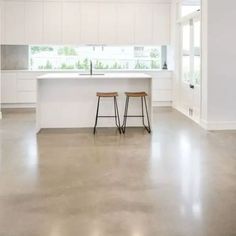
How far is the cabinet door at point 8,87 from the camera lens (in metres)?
9.29

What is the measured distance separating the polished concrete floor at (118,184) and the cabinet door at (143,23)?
13.6 ft

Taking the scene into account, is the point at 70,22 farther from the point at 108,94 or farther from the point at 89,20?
the point at 108,94

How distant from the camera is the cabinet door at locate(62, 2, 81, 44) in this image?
945 cm

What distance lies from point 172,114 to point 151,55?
244 cm

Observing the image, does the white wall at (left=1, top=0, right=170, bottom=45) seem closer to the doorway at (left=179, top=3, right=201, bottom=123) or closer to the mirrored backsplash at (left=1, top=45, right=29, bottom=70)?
the mirrored backsplash at (left=1, top=45, right=29, bottom=70)

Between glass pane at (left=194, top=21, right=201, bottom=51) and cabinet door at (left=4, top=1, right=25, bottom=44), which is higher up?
cabinet door at (left=4, top=1, right=25, bottom=44)

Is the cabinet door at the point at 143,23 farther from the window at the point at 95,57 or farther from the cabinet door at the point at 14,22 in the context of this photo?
the cabinet door at the point at 14,22

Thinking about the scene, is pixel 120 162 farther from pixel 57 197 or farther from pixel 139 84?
pixel 139 84

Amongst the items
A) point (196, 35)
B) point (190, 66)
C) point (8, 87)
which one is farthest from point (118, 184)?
point (8, 87)

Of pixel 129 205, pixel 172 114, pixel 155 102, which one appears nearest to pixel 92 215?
pixel 129 205

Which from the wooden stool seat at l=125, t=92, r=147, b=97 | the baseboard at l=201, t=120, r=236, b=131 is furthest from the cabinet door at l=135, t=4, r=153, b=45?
the baseboard at l=201, t=120, r=236, b=131

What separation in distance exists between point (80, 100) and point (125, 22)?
3.68 meters

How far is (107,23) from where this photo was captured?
31.4ft

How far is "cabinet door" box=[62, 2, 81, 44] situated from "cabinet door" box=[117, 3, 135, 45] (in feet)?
3.46
